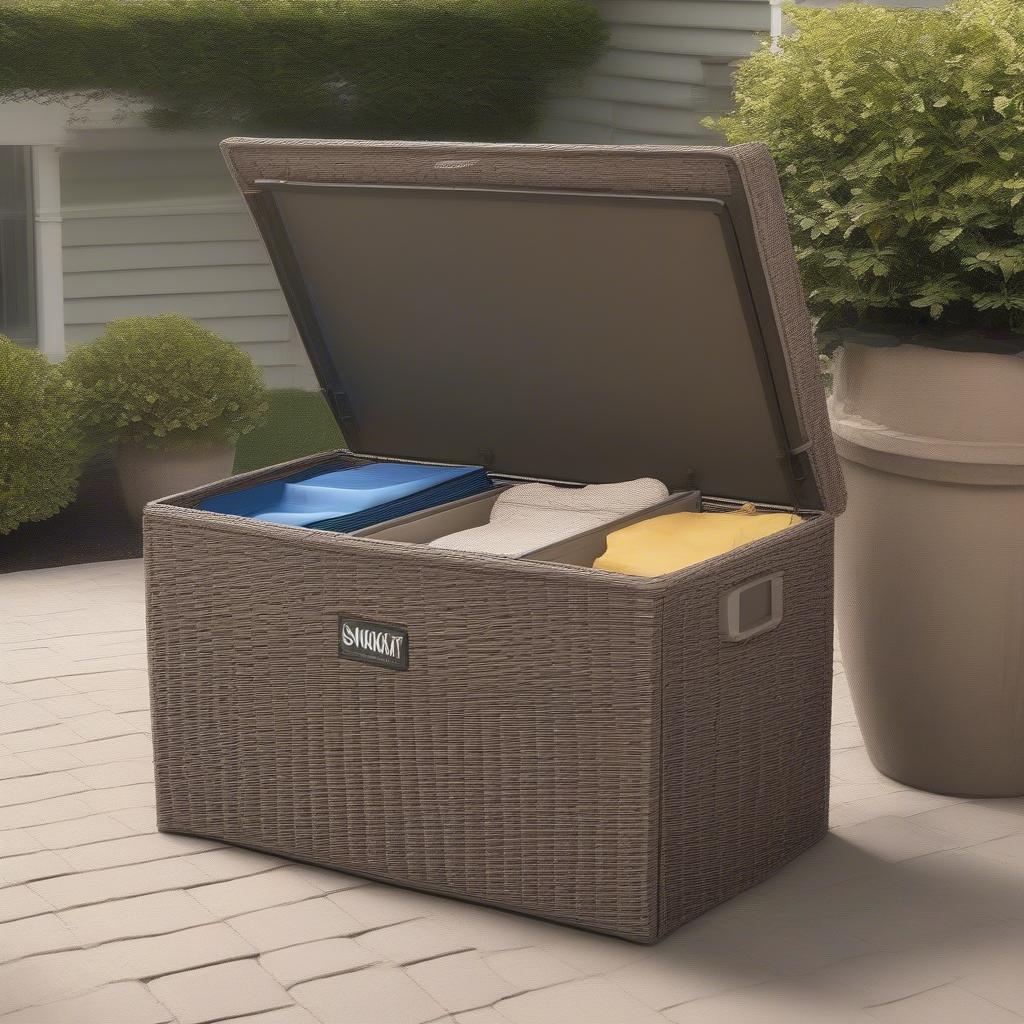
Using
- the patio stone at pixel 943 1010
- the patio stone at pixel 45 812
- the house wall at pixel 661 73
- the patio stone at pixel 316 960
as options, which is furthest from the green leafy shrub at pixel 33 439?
the patio stone at pixel 943 1010

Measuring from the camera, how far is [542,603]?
2.58m

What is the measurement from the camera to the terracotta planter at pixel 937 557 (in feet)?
10.1

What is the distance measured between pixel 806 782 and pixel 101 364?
345 centimetres

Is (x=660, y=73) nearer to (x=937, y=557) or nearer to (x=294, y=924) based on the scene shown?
(x=937, y=557)

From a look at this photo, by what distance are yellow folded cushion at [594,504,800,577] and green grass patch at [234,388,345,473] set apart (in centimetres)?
391

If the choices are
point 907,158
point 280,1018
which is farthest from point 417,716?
point 907,158

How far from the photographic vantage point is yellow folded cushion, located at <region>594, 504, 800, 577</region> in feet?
9.02

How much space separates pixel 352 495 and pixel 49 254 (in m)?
3.71

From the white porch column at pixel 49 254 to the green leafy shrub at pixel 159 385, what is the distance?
71 cm

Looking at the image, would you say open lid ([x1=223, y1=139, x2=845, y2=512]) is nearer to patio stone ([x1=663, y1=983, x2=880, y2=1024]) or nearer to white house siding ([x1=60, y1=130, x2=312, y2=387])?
patio stone ([x1=663, y1=983, x2=880, y2=1024])

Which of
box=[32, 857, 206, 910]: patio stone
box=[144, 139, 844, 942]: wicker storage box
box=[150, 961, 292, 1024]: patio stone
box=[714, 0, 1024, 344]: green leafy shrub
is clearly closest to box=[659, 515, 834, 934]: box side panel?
box=[144, 139, 844, 942]: wicker storage box

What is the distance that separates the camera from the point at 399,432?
3518 mm

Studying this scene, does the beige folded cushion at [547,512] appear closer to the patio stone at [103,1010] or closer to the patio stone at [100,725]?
the patio stone at [103,1010]

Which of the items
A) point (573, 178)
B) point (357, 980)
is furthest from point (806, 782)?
point (573, 178)
